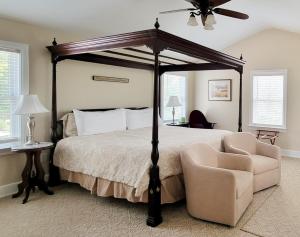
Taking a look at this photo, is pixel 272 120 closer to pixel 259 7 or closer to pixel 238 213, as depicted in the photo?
pixel 259 7

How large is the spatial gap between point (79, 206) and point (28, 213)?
1.89 ft

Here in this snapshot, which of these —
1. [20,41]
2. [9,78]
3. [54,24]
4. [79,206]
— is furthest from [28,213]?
[54,24]

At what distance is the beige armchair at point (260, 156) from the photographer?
3939 mm

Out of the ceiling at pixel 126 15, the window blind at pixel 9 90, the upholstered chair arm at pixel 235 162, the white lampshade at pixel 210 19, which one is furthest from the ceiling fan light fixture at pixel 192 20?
the window blind at pixel 9 90

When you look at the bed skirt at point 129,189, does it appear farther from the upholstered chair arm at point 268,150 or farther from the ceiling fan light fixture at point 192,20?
the ceiling fan light fixture at point 192,20

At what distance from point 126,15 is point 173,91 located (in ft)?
9.93

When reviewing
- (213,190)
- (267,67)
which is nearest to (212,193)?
(213,190)

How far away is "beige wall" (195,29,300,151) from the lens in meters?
6.29

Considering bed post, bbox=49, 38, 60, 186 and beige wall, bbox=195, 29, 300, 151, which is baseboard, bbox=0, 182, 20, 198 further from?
beige wall, bbox=195, 29, 300, 151

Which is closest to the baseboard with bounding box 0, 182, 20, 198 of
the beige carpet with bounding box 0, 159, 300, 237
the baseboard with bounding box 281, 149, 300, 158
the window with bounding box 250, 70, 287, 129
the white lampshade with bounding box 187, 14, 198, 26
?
the beige carpet with bounding box 0, 159, 300, 237

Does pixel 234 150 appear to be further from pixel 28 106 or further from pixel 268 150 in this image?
pixel 28 106

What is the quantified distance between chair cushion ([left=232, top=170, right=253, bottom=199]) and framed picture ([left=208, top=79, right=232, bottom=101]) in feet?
13.4

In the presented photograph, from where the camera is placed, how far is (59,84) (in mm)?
4375

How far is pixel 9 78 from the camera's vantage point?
3836 millimetres
